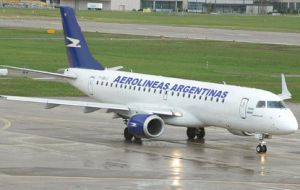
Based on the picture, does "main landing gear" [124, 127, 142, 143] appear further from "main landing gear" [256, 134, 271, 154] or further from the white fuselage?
"main landing gear" [256, 134, 271, 154]

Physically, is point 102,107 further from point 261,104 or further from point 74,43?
point 74,43

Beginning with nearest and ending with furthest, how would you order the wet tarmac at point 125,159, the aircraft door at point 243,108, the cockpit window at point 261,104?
1. the wet tarmac at point 125,159
2. the cockpit window at point 261,104
3. the aircraft door at point 243,108

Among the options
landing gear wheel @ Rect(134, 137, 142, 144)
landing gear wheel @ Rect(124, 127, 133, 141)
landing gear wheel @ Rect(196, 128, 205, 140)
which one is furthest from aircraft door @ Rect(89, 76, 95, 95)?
landing gear wheel @ Rect(196, 128, 205, 140)

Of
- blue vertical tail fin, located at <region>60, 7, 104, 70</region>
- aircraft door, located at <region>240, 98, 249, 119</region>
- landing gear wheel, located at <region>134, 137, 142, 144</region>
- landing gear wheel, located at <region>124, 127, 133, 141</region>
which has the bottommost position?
landing gear wheel, located at <region>134, 137, 142, 144</region>

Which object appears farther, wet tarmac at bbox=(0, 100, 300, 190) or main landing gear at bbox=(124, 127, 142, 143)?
main landing gear at bbox=(124, 127, 142, 143)

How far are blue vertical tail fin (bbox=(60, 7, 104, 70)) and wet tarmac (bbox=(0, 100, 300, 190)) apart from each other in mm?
3196

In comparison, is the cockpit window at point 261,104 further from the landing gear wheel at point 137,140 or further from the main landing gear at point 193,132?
the landing gear wheel at point 137,140

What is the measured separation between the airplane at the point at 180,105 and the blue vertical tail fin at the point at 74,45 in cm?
96

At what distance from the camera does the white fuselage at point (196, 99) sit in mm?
38594

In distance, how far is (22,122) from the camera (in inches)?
1860

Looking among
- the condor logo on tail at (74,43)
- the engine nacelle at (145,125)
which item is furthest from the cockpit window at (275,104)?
the condor logo on tail at (74,43)

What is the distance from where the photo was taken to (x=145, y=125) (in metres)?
40.0

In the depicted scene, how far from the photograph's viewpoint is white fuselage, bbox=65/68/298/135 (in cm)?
3859

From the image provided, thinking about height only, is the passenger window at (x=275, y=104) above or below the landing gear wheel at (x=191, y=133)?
above
